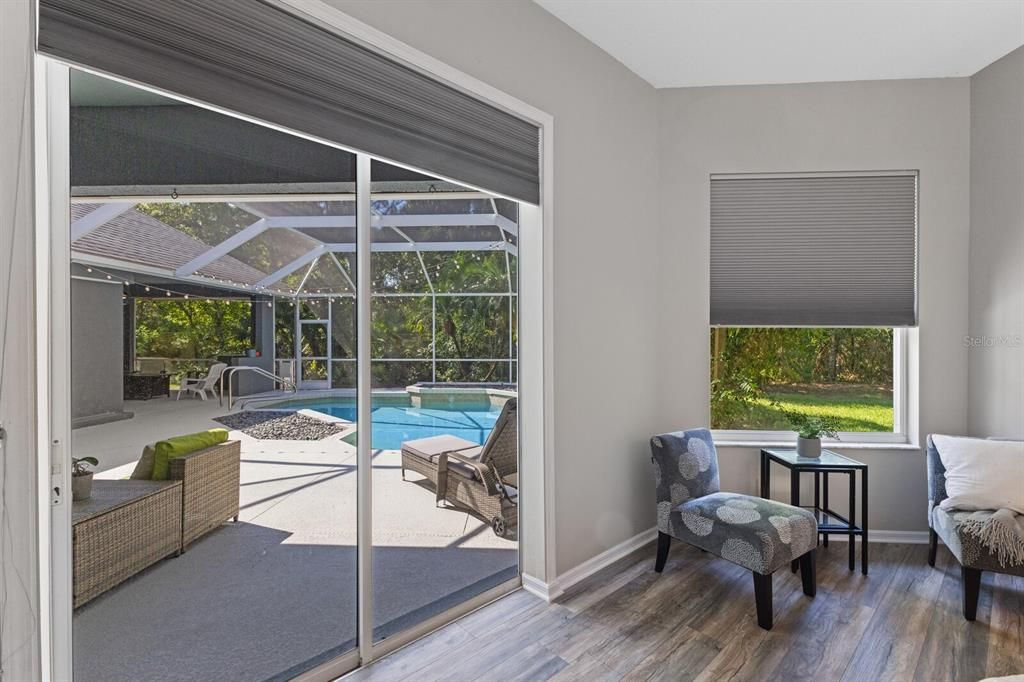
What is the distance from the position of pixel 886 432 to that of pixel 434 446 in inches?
117

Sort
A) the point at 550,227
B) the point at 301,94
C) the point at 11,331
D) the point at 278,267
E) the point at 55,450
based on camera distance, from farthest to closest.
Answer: the point at 550,227
the point at 278,267
the point at 301,94
the point at 55,450
the point at 11,331

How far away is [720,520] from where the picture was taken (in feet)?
7.54

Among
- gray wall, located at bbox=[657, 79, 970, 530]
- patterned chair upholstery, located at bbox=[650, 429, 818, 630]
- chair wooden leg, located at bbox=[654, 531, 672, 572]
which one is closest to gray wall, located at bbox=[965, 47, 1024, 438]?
gray wall, located at bbox=[657, 79, 970, 530]

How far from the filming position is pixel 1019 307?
272 centimetres

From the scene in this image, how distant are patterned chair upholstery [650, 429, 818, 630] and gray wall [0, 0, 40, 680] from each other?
239 centimetres

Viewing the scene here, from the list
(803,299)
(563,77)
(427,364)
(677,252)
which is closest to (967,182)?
(803,299)

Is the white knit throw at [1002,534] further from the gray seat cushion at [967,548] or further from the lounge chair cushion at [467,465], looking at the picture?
the lounge chair cushion at [467,465]

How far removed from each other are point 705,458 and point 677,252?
1295 mm

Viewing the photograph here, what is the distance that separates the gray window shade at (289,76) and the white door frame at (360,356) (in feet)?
0.18

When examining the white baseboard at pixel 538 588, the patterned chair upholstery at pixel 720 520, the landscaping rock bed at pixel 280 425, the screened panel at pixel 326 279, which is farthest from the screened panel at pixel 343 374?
the patterned chair upholstery at pixel 720 520

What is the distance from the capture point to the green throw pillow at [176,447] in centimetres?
146

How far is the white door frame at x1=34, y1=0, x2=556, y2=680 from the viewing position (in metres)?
1.22

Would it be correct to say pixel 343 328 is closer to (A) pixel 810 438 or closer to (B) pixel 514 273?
(B) pixel 514 273

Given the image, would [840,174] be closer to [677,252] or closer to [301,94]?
[677,252]
